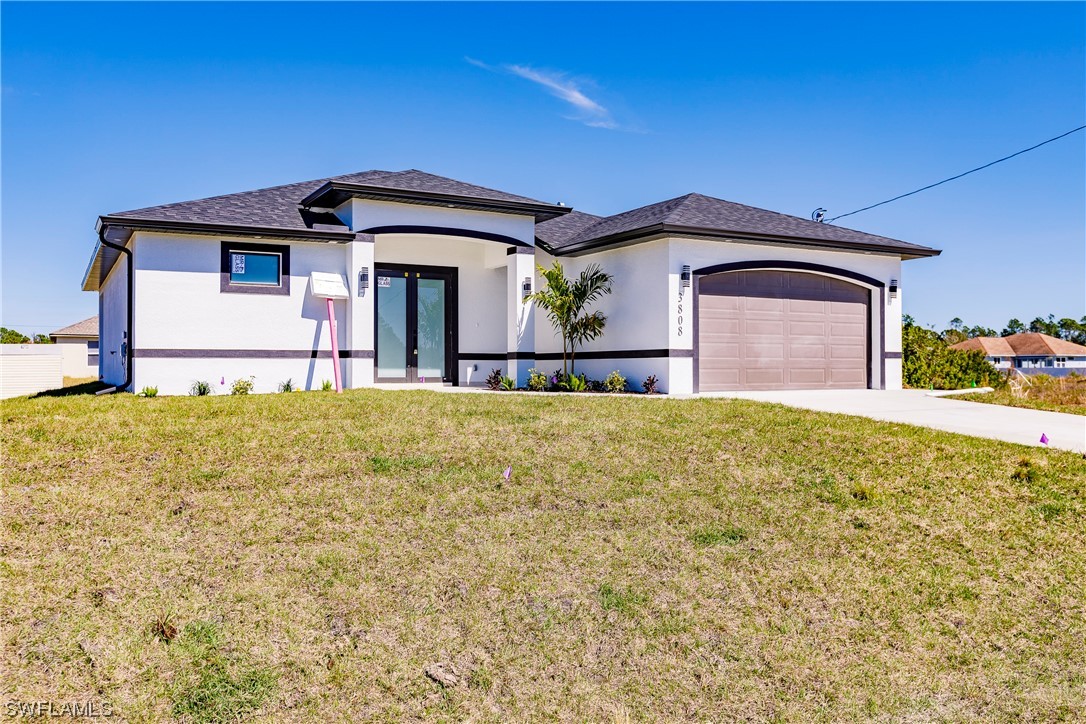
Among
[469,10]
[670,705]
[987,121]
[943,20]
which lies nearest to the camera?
[670,705]

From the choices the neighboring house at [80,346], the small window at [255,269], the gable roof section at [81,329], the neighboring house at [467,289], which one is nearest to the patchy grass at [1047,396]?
the neighboring house at [467,289]

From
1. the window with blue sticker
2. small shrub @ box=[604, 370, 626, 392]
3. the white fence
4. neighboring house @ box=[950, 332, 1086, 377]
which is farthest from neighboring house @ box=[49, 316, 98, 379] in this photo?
neighboring house @ box=[950, 332, 1086, 377]

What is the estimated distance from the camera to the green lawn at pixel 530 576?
16.0 ft

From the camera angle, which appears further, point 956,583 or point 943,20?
point 943,20

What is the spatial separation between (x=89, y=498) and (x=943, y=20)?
22010 mm

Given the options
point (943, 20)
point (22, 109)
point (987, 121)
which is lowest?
point (22, 109)

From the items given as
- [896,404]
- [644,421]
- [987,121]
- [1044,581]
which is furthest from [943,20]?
[1044,581]

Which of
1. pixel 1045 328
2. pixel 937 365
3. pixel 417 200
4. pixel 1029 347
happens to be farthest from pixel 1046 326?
pixel 417 200

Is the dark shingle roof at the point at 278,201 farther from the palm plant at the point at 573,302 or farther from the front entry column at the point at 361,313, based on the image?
the palm plant at the point at 573,302

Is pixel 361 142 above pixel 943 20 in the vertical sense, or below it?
below

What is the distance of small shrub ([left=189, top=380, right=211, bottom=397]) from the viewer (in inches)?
583

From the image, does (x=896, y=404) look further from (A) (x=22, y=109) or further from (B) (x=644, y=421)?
(A) (x=22, y=109)

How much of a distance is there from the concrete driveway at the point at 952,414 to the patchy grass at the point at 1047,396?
1.20 meters

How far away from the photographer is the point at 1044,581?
6637 millimetres
